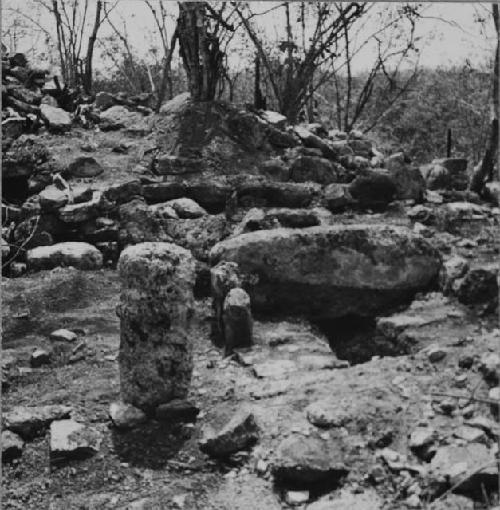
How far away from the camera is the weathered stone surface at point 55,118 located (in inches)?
462

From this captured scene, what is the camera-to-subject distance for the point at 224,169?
1042 cm

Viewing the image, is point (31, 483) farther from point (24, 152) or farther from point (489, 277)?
point (24, 152)

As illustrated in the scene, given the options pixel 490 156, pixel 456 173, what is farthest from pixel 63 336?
pixel 456 173

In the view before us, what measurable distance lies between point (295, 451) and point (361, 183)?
18.7 feet

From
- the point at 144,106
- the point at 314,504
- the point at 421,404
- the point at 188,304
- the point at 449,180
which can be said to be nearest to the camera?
the point at 314,504

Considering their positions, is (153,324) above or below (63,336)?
above

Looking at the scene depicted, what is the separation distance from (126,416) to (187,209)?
14.0 ft

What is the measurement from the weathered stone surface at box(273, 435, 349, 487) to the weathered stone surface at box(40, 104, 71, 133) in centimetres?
886

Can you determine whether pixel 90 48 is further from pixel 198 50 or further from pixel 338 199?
pixel 338 199

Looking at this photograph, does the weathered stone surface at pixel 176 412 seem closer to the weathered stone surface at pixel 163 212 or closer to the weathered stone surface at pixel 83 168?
the weathered stone surface at pixel 163 212

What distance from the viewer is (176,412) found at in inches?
187

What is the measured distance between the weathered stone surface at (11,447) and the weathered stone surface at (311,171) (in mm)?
6581

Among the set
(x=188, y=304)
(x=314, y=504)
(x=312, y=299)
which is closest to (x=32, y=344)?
(x=188, y=304)

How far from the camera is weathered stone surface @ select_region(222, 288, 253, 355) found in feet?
19.9
